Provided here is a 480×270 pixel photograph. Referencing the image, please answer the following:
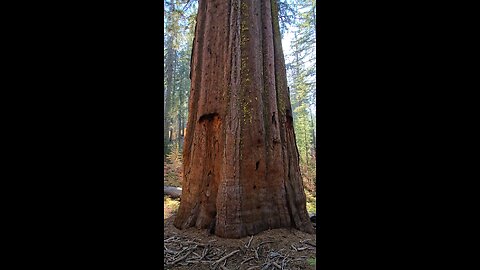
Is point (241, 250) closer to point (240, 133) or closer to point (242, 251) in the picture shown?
point (242, 251)

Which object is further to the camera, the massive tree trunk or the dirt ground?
the massive tree trunk

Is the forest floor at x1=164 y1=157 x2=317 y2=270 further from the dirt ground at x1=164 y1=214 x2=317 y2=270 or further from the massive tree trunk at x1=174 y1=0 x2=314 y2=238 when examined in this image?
the massive tree trunk at x1=174 y1=0 x2=314 y2=238

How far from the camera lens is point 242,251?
3.00 meters

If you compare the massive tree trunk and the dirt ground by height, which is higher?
the massive tree trunk

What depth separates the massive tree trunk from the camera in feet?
11.3

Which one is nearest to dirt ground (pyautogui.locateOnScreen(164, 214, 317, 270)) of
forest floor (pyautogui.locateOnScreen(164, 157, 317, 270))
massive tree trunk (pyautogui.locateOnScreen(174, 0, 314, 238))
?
forest floor (pyautogui.locateOnScreen(164, 157, 317, 270))

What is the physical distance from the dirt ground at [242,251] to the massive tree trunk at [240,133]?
0.52 feet

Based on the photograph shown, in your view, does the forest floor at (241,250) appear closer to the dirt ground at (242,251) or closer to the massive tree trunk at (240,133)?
the dirt ground at (242,251)

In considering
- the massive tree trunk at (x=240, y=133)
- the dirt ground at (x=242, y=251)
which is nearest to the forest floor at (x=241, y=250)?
the dirt ground at (x=242, y=251)
